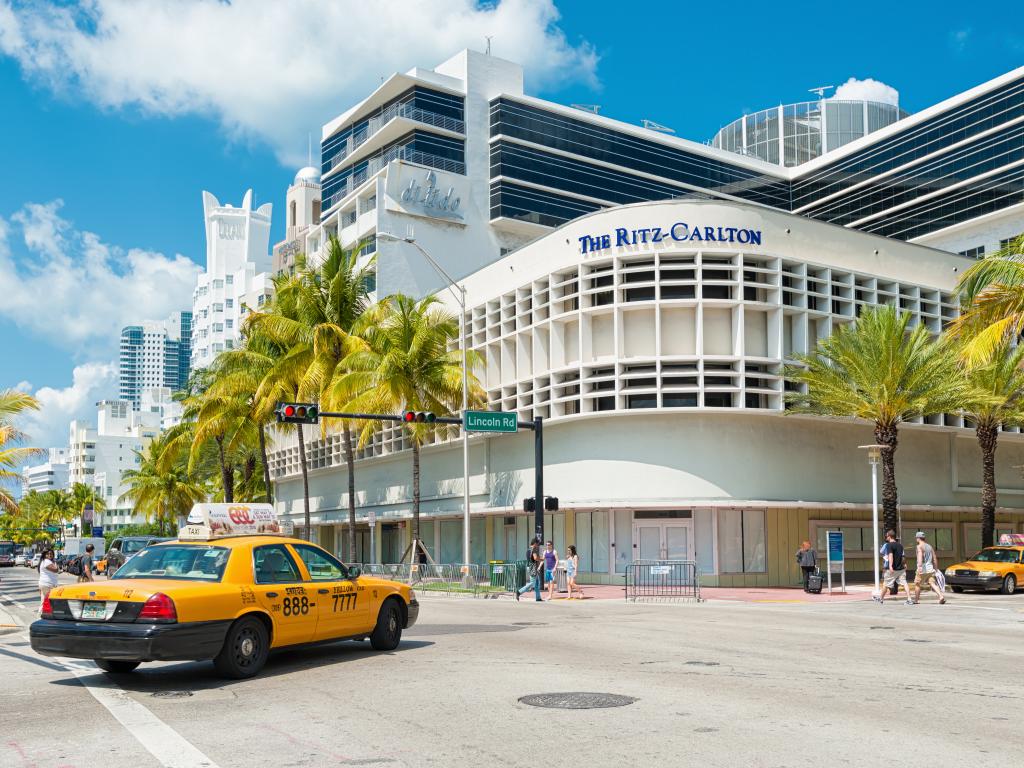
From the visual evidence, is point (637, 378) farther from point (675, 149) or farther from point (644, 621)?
point (675, 149)

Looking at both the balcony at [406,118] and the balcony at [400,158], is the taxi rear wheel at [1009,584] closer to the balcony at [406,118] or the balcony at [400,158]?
the balcony at [400,158]

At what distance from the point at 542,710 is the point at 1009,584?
25.4 m

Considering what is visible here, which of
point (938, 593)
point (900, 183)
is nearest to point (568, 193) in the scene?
point (900, 183)

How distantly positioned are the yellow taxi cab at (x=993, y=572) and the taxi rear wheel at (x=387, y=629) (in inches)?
874

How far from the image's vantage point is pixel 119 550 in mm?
36281

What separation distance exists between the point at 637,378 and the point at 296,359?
14.7m

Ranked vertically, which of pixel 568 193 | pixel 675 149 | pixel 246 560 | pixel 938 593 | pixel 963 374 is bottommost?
pixel 938 593

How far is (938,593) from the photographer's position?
89.9 ft

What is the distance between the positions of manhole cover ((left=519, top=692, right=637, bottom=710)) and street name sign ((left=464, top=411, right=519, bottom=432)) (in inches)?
827

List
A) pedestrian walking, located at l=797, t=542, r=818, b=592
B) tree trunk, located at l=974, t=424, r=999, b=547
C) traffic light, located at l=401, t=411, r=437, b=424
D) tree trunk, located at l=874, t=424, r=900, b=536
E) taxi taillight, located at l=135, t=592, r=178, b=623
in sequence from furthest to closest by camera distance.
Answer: tree trunk, located at l=974, t=424, r=999, b=547 < tree trunk, located at l=874, t=424, r=900, b=536 < pedestrian walking, located at l=797, t=542, r=818, b=592 < traffic light, located at l=401, t=411, r=437, b=424 < taxi taillight, located at l=135, t=592, r=178, b=623

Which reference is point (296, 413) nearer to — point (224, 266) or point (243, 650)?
point (243, 650)

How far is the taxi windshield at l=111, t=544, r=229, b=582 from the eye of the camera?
457 inches

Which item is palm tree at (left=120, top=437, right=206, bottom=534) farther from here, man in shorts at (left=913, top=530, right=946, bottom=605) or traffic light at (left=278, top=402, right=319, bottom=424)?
man in shorts at (left=913, top=530, right=946, bottom=605)

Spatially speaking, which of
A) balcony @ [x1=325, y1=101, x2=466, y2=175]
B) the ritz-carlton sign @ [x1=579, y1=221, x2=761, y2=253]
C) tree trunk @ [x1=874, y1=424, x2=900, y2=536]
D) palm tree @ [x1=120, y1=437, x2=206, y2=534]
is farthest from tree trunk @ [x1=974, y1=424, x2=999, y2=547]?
palm tree @ [x1=120, y1=437, x2=206, y2=534]
